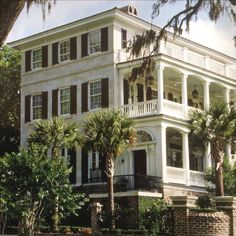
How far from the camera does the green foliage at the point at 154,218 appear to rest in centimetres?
2102

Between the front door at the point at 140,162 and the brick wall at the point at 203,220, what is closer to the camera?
the brick wall at the point at 203,220

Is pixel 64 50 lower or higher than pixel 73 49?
higher

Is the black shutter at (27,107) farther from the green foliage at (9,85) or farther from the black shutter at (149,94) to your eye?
the black shutter at (149,94)

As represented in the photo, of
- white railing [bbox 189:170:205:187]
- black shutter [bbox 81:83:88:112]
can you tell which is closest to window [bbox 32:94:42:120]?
black shutter [bbox 81:83:88:112]

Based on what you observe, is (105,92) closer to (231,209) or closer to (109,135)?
(109,135)

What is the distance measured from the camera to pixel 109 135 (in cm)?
2647

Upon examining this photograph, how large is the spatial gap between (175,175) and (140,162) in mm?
2318

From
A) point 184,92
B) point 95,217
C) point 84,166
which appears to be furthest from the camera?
point 84,166

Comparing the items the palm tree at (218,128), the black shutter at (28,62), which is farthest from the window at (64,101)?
the palm tree at (218,128)

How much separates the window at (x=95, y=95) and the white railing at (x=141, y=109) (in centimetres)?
214

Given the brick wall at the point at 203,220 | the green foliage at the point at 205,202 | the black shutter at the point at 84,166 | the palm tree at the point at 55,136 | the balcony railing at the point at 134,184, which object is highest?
the palm tree at the point at 55,136

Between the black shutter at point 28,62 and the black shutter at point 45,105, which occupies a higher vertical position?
the black shutter at point 28,62

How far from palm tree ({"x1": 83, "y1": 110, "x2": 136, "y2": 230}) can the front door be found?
584 cm

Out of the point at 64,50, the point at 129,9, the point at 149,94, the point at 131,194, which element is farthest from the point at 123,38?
the point at 131,194
